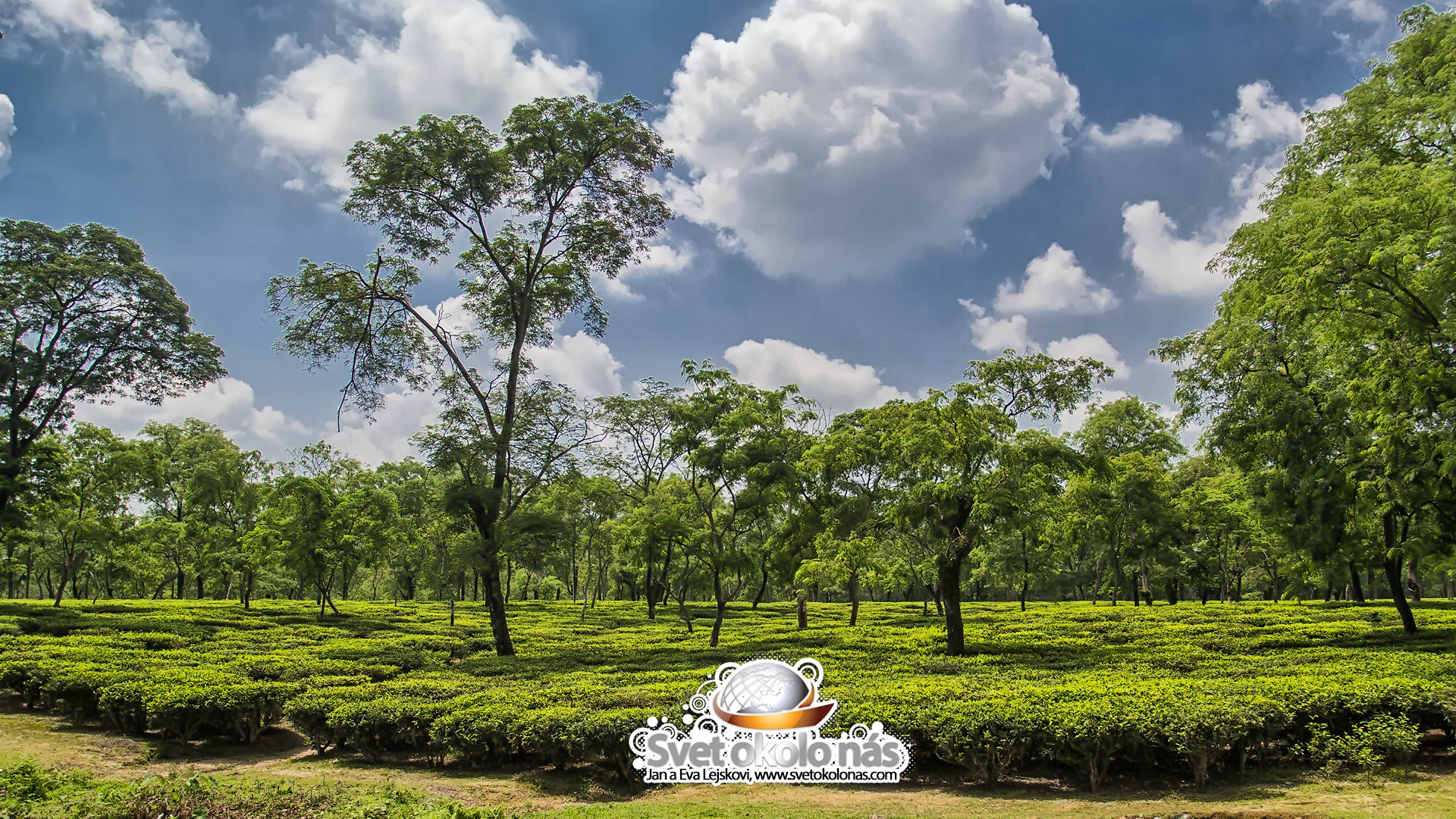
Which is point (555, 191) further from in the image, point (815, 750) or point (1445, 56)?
point (1445, 56)

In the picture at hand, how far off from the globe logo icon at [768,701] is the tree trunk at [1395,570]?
58.1 feet

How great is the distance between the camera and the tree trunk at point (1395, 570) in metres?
17.7

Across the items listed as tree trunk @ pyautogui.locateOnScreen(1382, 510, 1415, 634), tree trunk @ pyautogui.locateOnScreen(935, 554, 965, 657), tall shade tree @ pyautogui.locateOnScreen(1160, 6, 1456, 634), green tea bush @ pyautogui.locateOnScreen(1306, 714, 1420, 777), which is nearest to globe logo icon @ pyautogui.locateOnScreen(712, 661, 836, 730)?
green tea bush @ pyautogui.locateOnScreen(1306, 714, 1420, 777)

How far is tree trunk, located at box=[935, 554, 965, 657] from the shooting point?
54.9ft

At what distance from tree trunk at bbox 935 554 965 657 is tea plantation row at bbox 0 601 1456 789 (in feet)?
1.62

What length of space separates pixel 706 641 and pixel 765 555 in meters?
12.8

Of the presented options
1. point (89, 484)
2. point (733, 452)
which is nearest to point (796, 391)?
point (733, 452)

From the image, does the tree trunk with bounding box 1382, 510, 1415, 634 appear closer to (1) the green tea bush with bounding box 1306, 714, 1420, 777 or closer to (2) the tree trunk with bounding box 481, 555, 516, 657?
(1) the green tea bush with bounding box 1306, 714, 1420, 777

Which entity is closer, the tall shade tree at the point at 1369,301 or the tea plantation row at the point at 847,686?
the tea plantation row at the point at 847,686

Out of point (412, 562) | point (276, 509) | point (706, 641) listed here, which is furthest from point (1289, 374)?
point (412, 562)

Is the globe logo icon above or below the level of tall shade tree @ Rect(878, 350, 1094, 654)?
below

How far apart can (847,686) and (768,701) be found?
105 inches

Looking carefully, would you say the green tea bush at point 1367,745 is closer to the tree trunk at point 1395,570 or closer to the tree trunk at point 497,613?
the tree trunk at point 1395,570

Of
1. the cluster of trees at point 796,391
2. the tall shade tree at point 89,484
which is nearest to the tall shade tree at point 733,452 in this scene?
the cluster of trees at point 796,391
